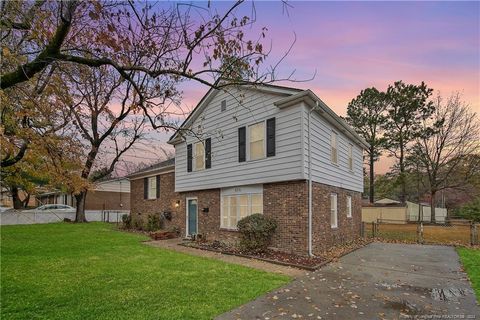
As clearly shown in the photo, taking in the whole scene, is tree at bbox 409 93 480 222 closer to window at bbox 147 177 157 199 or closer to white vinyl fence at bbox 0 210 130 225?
window at bbox 147 177 157 199

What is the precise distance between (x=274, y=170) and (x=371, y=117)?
98.7 feet

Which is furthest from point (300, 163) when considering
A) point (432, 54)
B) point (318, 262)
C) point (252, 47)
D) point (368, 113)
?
point (368, 113)

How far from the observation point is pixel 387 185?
38594 millimetres

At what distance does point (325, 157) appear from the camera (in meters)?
12.6

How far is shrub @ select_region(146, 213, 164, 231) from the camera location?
1942 centimetres

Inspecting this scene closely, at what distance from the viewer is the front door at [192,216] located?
53.0 feet

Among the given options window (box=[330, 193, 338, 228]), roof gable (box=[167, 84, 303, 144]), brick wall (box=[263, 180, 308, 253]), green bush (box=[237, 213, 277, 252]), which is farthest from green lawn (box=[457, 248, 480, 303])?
roof gable (box=[167, 84, 303, 144])

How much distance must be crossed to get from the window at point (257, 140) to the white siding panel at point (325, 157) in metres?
1.96

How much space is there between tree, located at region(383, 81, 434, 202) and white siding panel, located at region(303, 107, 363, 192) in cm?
2283

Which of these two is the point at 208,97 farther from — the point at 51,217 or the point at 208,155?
the point at 51,217

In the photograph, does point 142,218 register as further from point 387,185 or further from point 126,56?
point 387,185

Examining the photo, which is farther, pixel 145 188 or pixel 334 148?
pixel 145 188

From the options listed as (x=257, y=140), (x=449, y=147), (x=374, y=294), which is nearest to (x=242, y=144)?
(x=257, y=140)

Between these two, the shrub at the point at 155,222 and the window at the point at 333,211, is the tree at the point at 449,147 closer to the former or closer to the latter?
the window at the point at 333,211
